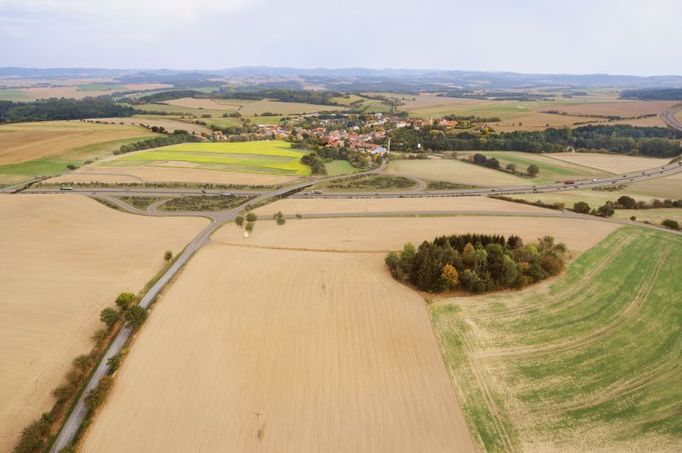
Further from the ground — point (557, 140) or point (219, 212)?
point (557, 140)

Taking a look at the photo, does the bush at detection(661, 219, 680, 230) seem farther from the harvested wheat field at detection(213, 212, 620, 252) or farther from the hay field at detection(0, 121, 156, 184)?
the hay field at detection(0, 121, 156, 184)

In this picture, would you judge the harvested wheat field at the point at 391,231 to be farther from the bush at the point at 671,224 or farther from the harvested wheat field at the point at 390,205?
the bush at the point at 671,224

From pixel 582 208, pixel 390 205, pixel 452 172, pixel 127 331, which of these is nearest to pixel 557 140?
pixel 452 172

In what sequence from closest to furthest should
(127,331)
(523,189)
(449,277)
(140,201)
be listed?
1. (127,331)
2. (449,277)
3. (140,201)
4. (523,189)

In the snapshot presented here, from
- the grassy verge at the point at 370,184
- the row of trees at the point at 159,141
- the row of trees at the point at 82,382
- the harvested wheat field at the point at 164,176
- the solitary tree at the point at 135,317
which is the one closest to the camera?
the row of trees at the point at 82,382

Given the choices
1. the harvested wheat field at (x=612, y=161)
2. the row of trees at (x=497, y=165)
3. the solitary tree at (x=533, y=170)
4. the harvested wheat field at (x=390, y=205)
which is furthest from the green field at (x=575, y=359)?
the harvested wheat field at (x=612, y=161)

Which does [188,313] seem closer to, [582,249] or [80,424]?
[80,424]

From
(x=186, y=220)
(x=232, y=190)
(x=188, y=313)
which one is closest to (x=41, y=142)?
(x=232, y=190)

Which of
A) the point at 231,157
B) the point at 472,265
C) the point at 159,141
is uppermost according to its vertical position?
the point at 159,141

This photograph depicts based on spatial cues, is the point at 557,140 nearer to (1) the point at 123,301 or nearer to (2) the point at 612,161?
(2) the point at 612,161
